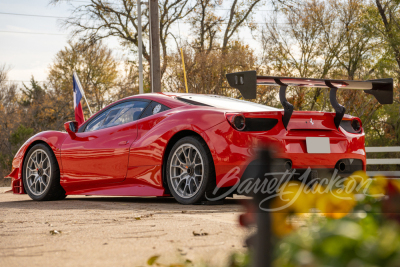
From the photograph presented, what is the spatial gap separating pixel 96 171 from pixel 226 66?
16.3 m

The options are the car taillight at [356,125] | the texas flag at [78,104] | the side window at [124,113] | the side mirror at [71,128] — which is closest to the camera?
the car taillight at [356,125]

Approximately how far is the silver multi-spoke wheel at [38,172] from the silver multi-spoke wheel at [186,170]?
7.46 ft

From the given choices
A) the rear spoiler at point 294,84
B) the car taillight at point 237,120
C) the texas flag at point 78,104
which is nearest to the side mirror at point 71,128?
the car taillight at point 237,120

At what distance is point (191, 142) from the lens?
481 centimetres

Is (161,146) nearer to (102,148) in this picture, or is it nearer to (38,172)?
(102,148)

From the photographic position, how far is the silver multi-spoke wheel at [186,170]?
4.83 m

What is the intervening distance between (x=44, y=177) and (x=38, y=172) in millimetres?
138

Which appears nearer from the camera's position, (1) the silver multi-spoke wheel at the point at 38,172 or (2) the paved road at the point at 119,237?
(2) the paved road at the point at 119,237

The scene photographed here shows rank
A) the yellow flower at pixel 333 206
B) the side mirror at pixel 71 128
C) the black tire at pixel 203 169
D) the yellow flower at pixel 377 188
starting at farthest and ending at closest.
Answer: the side mirror at pixel 71 128 < the black tire at pixel 203 169 < the yellow flower at pixel 377 188 < the yellow flower at pixel 333 206

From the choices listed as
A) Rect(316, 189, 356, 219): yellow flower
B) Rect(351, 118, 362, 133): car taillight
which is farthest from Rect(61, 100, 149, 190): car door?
Rect(316, 189, 356, 219): yellow flower

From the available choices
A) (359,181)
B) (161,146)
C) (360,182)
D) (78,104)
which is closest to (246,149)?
(161,146)

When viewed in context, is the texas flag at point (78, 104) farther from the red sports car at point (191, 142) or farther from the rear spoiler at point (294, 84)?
the rear spoiler at point (294, 84)

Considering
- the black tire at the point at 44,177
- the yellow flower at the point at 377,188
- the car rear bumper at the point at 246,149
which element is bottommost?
the black tire at the point at 44,177

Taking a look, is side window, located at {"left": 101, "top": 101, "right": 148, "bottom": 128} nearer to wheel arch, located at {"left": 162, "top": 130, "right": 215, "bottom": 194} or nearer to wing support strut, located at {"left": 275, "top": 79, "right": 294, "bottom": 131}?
wheel arch, located at {"left": 162, "top": 130, "right": 215, "bottom": 194}
